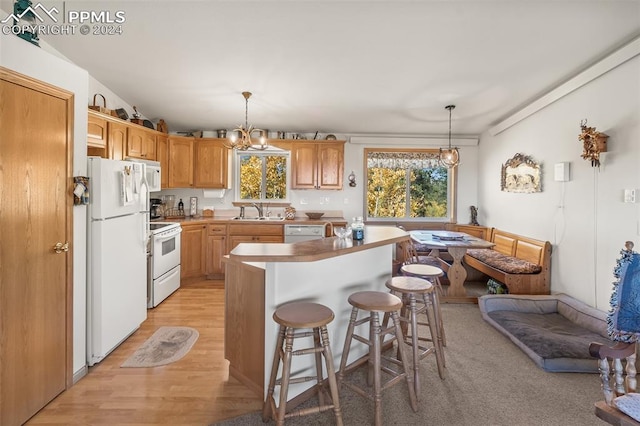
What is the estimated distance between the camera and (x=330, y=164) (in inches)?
213

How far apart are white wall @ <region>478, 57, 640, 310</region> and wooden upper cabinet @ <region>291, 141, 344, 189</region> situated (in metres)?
2.68

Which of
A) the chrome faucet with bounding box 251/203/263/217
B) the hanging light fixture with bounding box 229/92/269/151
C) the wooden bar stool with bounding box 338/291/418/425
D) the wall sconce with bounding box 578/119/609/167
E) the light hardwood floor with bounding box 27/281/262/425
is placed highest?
the hanging light fixture with bounding box 229/92/269/151

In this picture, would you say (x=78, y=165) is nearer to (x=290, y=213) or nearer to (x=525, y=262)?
(x=290, y=213)

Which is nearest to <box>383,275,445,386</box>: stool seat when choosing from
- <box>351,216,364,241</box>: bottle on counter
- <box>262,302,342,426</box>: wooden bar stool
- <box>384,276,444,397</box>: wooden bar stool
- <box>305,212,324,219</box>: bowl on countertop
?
<box>384,276,444,397</box>: wooden bar stool

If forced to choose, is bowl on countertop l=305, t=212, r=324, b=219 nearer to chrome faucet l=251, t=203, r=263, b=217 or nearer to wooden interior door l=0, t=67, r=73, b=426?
chrome faucet l=251, t=203, r=263, b=217

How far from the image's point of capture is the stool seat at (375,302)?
188 centimetres

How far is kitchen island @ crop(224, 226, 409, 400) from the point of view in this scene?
1949mm

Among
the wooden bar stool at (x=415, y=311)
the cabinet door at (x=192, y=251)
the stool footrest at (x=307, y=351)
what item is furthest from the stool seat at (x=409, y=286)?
the cabinet door at (x=192, y=251)

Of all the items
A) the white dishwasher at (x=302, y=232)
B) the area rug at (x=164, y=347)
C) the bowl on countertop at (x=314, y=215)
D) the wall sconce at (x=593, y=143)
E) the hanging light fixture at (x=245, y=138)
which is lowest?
the area rug at (x=164, y=347)

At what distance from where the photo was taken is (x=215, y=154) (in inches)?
207

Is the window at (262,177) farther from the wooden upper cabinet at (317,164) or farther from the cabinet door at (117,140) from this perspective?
the cabinet door at (117,140)

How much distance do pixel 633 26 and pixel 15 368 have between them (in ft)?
17.2

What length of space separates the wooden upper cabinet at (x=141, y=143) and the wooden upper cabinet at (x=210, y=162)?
70 centimetres

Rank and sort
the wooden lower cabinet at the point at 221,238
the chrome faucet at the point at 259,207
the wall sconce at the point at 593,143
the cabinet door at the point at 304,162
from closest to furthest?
the wall sconce at the point at 593,143 → the wooden lower cabinet at the point at 221,238 → the cabinet door at the point at 304,162 → the chrome faucet at the point at 259,207
